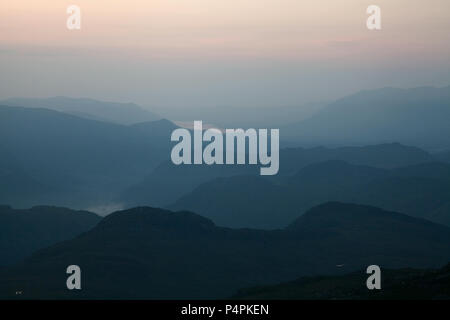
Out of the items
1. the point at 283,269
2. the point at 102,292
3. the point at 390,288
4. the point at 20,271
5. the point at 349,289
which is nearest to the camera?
the point at 390,288

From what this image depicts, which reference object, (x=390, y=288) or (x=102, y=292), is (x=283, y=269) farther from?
(x=390, y=288)

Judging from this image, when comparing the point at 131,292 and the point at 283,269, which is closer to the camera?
the point at 131,292

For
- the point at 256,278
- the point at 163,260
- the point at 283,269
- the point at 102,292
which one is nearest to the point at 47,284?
the point at 102,292

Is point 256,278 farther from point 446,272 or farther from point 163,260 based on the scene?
point 446,272
